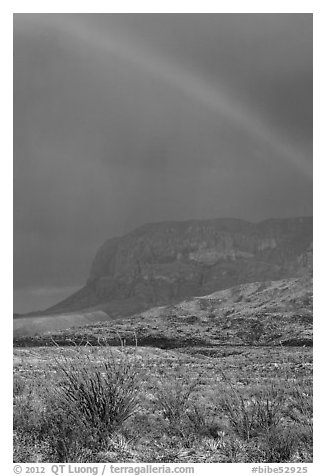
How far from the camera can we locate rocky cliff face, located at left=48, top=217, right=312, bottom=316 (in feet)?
74.0

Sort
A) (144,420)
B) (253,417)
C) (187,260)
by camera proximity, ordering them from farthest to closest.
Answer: (187,260), (144,420), (253,417)

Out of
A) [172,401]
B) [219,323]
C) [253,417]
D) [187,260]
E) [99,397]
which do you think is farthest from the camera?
[187,260]

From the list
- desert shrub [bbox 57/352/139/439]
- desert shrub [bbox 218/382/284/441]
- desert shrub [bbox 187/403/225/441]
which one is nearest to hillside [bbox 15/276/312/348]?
desert shrub [bbox 187/403/225/441]

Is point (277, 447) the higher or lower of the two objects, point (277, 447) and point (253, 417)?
the lower

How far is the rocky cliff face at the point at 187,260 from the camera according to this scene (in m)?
22.6

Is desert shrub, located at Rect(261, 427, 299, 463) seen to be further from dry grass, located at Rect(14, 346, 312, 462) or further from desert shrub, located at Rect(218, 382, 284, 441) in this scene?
desert shrub, located at Rect(218, 382, 284, 441)

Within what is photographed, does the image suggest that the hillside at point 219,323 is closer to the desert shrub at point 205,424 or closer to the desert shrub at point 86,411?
the desert shrub at point 205,424

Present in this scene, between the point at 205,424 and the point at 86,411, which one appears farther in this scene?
the point at 205,424

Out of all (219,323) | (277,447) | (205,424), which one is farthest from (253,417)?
(219,323)

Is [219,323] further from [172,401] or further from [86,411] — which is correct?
[86,411]

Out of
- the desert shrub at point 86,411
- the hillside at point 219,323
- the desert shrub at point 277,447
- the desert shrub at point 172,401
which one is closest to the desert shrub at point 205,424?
the desert shrub at point 172,401

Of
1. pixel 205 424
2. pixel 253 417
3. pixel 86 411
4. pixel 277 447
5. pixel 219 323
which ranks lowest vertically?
pixel 277 447

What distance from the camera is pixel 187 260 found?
86.6 ft
